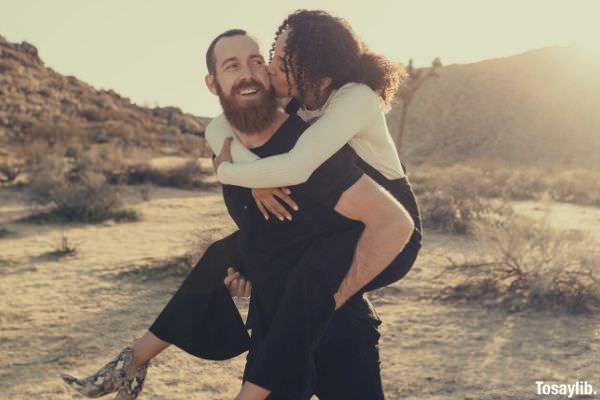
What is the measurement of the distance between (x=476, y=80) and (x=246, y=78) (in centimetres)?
6840

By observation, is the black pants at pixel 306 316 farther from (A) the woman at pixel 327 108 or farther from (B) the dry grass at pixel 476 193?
(B) the dry grass at pixel 476 193

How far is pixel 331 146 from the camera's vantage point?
223cm

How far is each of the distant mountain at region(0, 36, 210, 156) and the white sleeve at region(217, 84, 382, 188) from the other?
24.6m

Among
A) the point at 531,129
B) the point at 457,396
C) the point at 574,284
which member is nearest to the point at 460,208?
the point at 574,284

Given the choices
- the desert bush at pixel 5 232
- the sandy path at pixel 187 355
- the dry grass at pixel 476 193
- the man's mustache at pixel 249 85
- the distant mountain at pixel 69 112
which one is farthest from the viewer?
the distant mountain at pixel 69 112

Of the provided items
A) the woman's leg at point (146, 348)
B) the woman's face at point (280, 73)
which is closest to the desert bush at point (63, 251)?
the woman's leg at point (146, 348)

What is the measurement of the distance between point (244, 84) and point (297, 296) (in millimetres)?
843

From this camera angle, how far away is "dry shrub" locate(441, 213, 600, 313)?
643cm

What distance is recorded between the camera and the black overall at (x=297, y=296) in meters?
2.28

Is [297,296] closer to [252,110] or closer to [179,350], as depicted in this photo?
[252,110]

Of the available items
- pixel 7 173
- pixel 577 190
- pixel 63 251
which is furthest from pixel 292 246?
pixel 577 190

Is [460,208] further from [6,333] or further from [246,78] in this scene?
[246,78]

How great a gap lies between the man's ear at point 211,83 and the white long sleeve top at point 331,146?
34 cm

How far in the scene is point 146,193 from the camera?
14.8m
